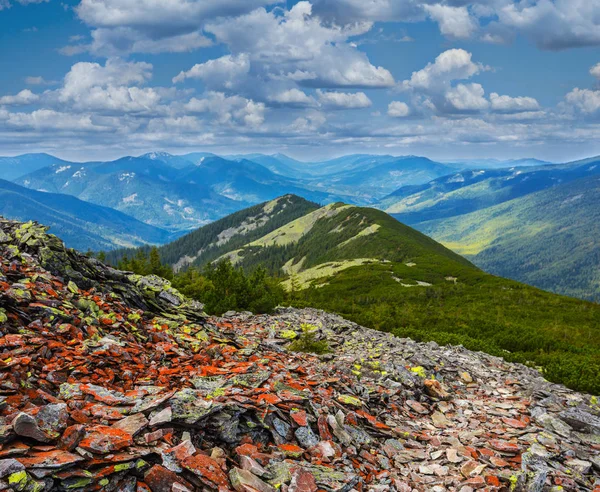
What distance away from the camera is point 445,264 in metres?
133

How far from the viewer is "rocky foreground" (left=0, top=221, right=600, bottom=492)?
874cm

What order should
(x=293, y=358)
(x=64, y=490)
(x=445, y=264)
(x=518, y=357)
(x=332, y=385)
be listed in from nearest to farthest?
(x=64, y=490), (x=332, y=385), (x=293, y=358), (x=518, y=357), (x=445, y=264)

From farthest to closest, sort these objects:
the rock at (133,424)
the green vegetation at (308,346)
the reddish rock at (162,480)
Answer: the green vegetation at (308,346) < the rock at (133,424) < the reddish rock at (162,480)

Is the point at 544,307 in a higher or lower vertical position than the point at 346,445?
lower

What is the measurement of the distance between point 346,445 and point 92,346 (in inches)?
367

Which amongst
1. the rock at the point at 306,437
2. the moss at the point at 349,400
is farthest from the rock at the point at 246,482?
the moss at the point at 349,400

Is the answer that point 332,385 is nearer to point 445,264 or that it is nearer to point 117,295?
point 117,295

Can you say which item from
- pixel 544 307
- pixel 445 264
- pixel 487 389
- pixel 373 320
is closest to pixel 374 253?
pixel 445 264

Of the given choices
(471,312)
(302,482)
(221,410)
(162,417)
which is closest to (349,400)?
(221,410)

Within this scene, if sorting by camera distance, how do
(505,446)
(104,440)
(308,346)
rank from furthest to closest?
(308,346)
(505,446)
(104,440)

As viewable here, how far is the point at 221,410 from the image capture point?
36.2ft

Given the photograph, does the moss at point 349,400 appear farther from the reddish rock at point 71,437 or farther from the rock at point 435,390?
the reddish rock at point 71,437

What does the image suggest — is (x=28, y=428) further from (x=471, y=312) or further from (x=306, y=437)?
(x=471, y=312)

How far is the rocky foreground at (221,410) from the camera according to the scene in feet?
28.7
